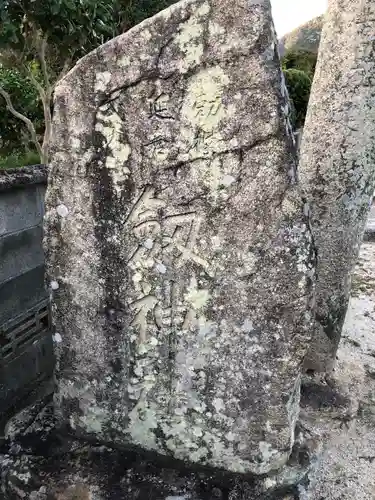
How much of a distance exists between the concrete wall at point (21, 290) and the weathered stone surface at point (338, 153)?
172cm

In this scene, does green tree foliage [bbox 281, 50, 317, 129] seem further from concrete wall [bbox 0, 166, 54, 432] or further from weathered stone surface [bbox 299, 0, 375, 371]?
concrete wall [bbox 0, 166, 54, 432]

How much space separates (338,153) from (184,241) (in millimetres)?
1243

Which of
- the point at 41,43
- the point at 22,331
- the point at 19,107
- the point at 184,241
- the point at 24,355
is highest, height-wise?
the point at 41,43

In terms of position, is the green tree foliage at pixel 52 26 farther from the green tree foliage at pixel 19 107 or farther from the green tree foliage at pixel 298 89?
the green tree foliage at pixel 298 89

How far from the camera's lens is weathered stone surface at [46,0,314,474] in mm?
1455

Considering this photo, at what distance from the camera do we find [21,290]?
2891 millimetres

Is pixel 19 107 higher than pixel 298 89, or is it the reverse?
pixel 298 89

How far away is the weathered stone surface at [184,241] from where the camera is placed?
4.77ft

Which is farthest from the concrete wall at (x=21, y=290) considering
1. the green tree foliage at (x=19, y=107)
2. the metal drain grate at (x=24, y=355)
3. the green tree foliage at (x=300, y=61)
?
the green tree foliage at (x=300, y=61)

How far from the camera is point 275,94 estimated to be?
141 cm

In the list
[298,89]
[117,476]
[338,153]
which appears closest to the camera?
[117,476]

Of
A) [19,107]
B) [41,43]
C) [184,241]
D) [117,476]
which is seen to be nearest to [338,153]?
[184,241]

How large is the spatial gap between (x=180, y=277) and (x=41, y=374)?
196 centimetres

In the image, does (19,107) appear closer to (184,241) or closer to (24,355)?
(24,355)
